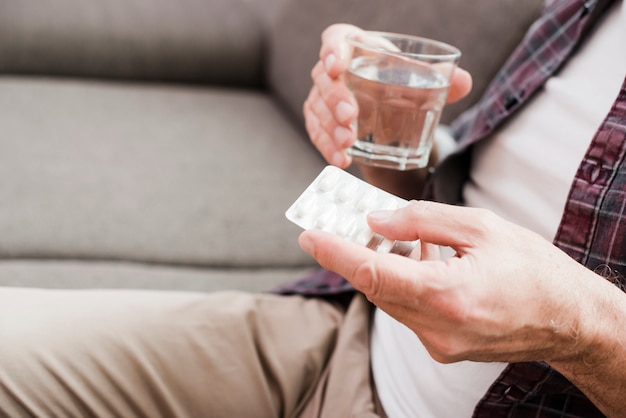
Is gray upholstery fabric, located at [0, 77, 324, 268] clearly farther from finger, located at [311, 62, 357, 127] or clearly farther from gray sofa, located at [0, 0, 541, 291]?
finger, located at [311, 62, 357, 127]

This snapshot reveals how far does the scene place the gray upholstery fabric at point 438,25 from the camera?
3.64 ft

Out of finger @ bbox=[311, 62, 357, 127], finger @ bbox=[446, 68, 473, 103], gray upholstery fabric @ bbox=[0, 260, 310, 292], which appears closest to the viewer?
finger @ bbox=[311, 62, 357, 127]

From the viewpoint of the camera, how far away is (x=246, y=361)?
2.40ft

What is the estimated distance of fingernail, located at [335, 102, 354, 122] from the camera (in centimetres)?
69

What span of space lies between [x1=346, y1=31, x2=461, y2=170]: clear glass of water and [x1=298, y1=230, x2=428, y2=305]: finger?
263 millimetres

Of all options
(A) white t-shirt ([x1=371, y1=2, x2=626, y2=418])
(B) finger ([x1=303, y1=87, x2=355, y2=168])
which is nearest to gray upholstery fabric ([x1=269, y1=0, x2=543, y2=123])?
(A) white t-shirt ([x1=371, y1=2, x2=626, y2=418])

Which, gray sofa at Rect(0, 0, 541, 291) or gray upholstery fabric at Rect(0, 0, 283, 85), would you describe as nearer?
gray sofa at Rect(0, 0, 541, 291)

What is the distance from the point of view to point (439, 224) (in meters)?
0.48

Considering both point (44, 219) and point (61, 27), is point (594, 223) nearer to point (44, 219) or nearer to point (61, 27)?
point (44, 219)

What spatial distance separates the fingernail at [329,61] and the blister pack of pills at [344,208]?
18 centimetres

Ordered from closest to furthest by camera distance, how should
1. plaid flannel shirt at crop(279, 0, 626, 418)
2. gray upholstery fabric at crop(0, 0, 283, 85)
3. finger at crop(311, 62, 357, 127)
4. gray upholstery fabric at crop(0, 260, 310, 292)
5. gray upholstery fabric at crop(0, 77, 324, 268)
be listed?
1. plaid flannel shirt at crop(279, 0, 626, 418)
2. finger at crop(311, 62, 357, 127)
3. gray upholstery fabric at crop(0, 260, 310, 292)
4. gray upholstery fabric at crop(0, 77, 324, 268)
5. gray upholstery fabric at crop(0, 0, 283, 85)

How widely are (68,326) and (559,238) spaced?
21.1 inches

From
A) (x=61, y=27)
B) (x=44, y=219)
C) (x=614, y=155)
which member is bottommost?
(x=44, y=219)

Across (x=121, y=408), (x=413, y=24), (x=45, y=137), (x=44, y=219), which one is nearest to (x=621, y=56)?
(x=413, y=24)
